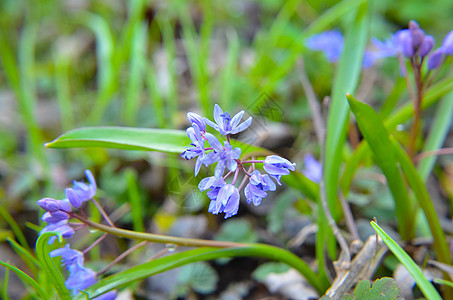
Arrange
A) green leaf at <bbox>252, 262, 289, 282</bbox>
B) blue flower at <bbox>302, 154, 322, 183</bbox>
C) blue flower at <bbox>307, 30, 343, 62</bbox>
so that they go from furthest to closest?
blue flower at <bbox>307, 30, 343, 62</bbox> → blue flower at <bbox>302, 154, 322, 183</bbox> → green leaf at <bbox>252, 262, 289, 282</bbox>

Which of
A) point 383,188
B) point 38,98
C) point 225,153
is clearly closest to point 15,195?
point 38,98

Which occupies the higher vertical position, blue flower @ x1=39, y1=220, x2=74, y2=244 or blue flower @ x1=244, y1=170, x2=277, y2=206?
blue flower @ x1=244, y1=170, x2=277, y2=206

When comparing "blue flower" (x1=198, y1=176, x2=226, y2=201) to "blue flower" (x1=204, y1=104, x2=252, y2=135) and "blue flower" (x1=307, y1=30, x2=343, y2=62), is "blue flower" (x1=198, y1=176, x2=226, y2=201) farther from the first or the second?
"blue flower" (x1=307, y1=30, x2=343, y2=62)

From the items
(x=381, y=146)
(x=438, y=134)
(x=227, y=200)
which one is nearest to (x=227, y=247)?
(x=227, y=200)

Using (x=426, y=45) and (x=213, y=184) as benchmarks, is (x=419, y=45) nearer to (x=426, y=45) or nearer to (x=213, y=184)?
(x=426, y=45)

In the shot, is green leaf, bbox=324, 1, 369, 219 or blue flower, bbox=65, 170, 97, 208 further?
green leaf, bbox=324, 1, 369, 219

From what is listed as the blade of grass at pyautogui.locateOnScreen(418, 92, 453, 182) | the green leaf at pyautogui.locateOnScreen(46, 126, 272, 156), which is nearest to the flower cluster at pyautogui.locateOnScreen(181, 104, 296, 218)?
the green leaf at pyautogui.locateOnScreen(46, 126, 272, 156)
